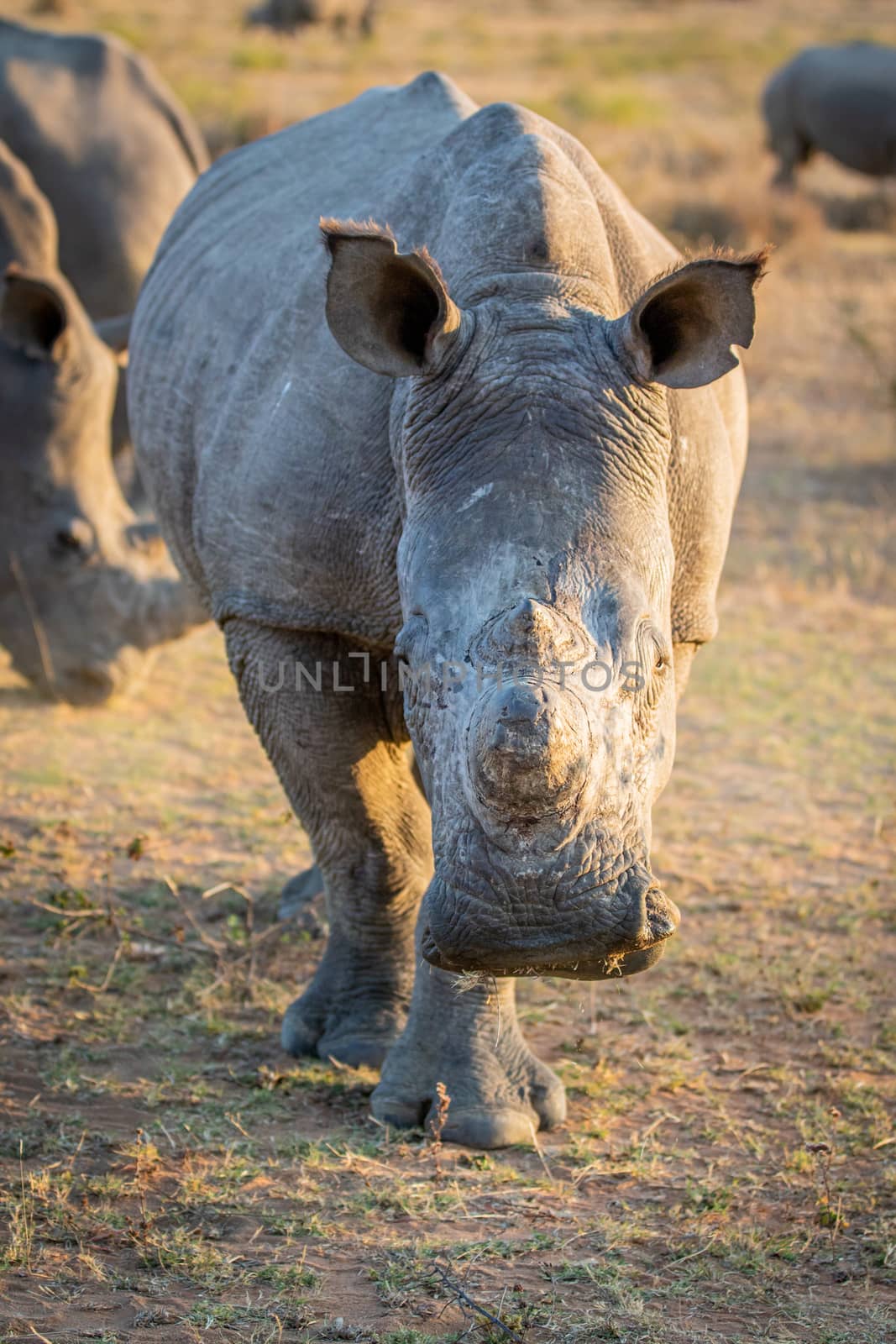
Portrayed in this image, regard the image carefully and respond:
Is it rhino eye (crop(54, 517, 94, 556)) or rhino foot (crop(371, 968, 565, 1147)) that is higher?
rhino eye (crop(54, 517, 94, 556))

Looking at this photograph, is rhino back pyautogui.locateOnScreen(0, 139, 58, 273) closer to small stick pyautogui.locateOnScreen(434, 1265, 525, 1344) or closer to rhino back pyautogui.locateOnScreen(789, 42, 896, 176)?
small stick pyautogui.locateOnScreen(434, 1265, 525, 1344)

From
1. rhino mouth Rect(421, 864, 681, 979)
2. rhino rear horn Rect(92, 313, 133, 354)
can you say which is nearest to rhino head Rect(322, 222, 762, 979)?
rhino mouth Rect(421, 864, 681, 979)

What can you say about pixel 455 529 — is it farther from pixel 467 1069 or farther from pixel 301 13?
pixel 301 13

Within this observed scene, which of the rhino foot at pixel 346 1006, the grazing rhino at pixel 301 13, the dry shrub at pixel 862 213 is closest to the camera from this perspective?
the rhino foot at pixel 346 1006

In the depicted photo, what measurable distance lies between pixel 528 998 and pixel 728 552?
497 centimetres

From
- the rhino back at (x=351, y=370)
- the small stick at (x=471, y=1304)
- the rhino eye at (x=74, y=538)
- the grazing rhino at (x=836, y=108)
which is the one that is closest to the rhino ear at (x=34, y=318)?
the rhino eye at (x=74, y=538)

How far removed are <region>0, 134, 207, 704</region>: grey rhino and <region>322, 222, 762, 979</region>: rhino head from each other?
4037 millimetres

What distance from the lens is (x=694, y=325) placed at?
3.53 metres

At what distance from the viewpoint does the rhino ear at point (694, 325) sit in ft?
11.3

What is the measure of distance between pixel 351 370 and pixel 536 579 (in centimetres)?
120

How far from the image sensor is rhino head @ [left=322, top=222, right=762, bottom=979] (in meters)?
2.96

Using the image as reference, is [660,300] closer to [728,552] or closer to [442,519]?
[442,519]

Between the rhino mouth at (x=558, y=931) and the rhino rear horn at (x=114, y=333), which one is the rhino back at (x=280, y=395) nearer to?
the rhino mouth at (x=558, y=931)

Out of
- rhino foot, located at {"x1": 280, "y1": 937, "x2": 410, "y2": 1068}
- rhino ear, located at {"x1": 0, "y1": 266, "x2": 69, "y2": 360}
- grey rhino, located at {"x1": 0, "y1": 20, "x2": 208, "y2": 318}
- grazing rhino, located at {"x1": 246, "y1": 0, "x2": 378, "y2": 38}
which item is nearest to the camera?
rhino foot, located at {"x1": 280, "y1": 937, "x2": 410, "y2": 1068}
